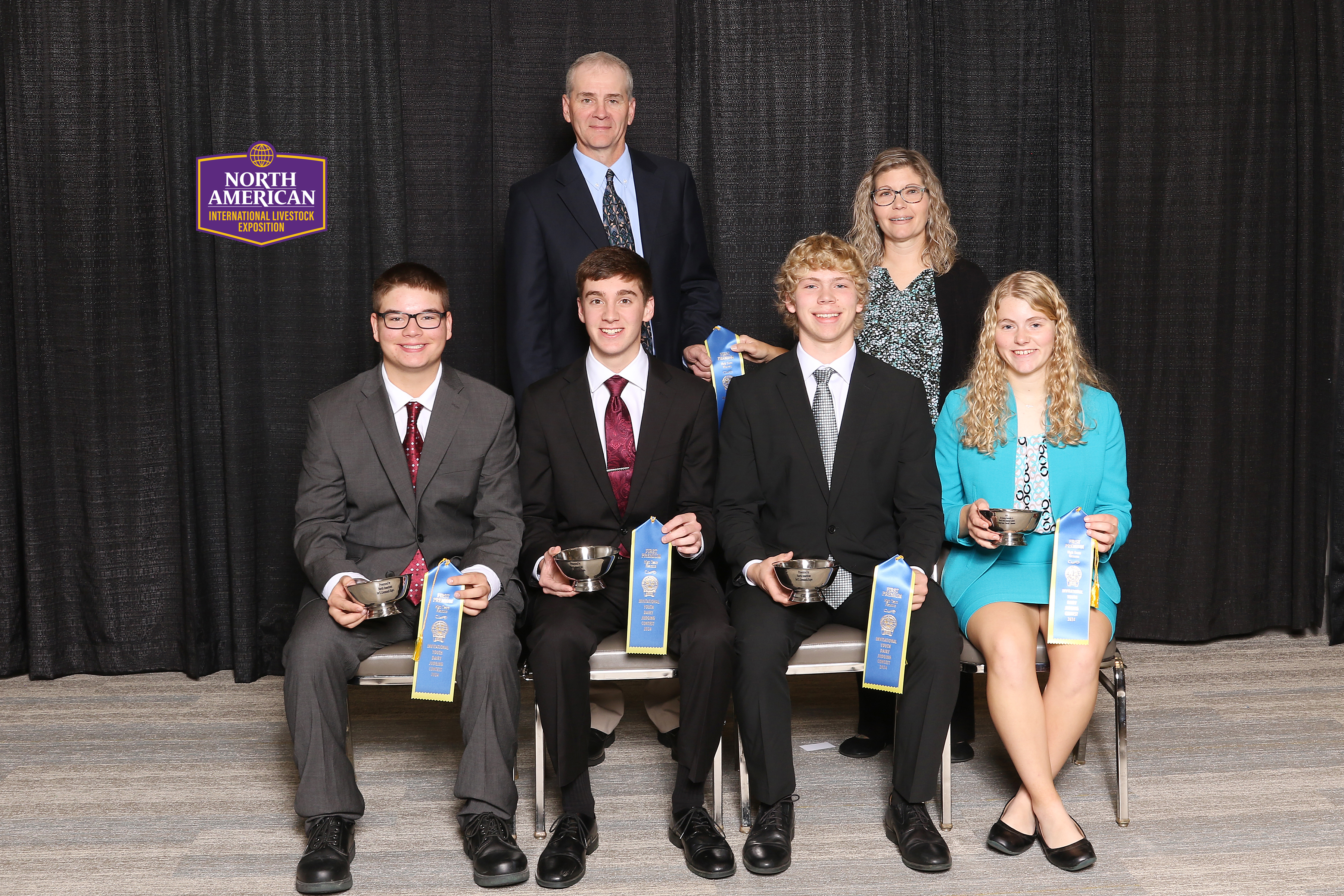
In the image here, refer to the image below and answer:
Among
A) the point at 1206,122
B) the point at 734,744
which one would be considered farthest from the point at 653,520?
the point at 1206,122

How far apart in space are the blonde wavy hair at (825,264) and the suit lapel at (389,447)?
1.13m

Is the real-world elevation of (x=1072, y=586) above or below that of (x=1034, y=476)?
below

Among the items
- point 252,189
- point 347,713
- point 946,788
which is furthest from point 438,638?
point 252,189

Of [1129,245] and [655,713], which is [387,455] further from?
[1129,245]

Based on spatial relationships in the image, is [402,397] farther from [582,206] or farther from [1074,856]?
[1074,856]

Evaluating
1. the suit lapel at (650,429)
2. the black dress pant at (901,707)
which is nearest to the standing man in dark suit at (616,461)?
the suit lapel at (650,429)

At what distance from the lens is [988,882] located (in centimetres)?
243

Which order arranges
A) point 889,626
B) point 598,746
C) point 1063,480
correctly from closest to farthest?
1. point 889,626
2. point 1063,480
3. point 598,746

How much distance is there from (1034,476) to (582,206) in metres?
1.55

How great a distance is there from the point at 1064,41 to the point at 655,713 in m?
2.91

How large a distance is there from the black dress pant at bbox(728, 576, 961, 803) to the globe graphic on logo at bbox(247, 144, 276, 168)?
254 centimetres

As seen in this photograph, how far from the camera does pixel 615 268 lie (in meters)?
2.86

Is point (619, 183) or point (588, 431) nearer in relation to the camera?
point (588, 431)

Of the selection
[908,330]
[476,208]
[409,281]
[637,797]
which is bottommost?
[637,797]
